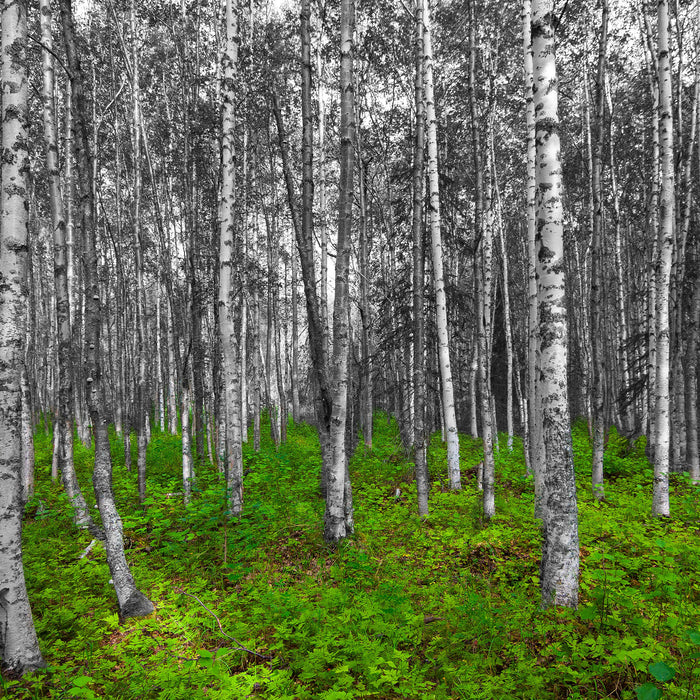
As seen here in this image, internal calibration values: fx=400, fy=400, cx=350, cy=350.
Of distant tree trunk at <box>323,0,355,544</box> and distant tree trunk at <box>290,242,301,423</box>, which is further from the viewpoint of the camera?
distant tree trunk at <box>290,242,301,423</box>

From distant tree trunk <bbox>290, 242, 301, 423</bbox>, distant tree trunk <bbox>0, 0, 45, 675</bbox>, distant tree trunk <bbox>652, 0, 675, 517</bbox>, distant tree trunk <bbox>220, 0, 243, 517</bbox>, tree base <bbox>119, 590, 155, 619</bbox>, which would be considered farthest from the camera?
distant tree trunk <bbox>290, 242, 301, 423</bbox>

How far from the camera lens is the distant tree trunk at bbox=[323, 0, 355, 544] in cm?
575

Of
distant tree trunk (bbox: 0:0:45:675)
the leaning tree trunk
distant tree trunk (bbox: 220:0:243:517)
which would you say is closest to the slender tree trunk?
distant tree trunk (bbox: 220:0:243:517)

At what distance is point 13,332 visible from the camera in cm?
344

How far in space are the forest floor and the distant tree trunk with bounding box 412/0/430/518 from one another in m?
0.81

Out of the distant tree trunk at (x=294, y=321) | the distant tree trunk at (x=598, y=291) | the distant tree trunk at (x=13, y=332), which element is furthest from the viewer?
the distant tree trunk at (x=294, y=321)

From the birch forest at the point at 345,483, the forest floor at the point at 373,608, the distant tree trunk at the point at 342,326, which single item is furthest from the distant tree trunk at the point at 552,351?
the distant tree trunk at the point at 342,326

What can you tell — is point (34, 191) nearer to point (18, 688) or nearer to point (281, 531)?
point (281, 531)

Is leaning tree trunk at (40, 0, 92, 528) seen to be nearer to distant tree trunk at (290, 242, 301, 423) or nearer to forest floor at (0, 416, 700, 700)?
forest floor at (0, 416, 700, 700)

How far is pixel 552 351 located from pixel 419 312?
3492mm

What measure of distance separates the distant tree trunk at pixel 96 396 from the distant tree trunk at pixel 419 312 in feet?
14.4

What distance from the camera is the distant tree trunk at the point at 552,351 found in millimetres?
3703

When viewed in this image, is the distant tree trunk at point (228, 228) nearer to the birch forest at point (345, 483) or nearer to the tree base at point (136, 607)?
the birch forest at point (345, 483)

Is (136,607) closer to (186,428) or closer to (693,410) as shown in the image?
(186,428)
